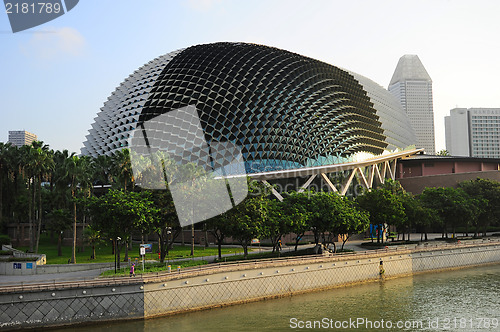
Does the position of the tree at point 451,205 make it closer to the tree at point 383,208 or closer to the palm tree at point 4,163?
the tree at point 383,208

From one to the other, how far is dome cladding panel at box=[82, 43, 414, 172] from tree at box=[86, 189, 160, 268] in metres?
35.9

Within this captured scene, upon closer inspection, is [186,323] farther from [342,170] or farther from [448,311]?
[342,170]

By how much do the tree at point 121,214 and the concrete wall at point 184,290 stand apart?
8.53 m

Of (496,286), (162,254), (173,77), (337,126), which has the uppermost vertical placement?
(173,77)

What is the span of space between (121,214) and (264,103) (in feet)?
156

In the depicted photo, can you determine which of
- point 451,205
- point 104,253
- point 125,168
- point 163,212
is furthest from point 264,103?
point 163,212

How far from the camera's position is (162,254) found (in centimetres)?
4747

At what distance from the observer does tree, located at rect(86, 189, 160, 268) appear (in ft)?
142

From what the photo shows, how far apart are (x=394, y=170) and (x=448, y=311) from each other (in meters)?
76.2

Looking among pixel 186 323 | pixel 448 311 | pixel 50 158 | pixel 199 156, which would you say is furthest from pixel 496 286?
pixel 50 158

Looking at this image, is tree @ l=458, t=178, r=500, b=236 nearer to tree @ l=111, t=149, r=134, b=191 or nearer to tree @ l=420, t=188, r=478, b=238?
tree @ l=420, t=188, r=478, b=238

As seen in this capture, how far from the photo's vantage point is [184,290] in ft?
122

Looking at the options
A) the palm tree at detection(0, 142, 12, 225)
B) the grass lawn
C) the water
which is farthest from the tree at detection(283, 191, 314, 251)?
the palm tree at detection(0, 142, 12, 225)

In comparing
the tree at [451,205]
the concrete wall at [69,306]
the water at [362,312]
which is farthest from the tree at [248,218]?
the tree at [451,205]
